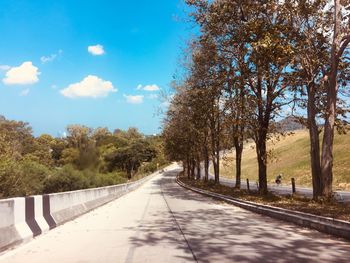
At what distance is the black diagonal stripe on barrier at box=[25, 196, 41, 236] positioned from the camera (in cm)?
1138

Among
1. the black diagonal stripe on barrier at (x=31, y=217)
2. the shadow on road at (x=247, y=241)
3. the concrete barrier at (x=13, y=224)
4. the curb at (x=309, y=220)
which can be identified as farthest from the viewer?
the black diagonal stripe on barrier at (x=31, y=217)

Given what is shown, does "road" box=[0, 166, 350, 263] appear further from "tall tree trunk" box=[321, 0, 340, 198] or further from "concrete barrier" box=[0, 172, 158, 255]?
"tall tree trunk" box=[321, 0, 340, 198]

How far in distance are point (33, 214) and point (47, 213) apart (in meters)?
1.48

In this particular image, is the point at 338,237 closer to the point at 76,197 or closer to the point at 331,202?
the point at 331,202

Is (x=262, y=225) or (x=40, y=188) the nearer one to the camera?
(x=262, y=225)

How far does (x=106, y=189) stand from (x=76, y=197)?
10.5 m

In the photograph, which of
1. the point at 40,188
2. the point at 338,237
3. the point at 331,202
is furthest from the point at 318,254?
the point at 40,188

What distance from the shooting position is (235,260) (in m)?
8.27

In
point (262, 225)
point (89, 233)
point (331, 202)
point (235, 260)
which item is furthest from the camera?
point (331, 202)

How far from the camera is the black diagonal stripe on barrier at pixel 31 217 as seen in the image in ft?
37.3

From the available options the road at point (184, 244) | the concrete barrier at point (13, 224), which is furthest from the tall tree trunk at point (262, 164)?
the concrete barrier at point (13, 224)

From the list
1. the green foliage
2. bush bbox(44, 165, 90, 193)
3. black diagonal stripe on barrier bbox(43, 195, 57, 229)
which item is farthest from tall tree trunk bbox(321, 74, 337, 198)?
bush bbox(44, 165, 90, 193)

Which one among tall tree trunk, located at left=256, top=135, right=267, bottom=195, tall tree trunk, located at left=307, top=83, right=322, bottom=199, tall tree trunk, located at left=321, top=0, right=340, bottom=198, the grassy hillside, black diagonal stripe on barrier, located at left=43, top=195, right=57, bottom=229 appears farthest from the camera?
the grassy hillside

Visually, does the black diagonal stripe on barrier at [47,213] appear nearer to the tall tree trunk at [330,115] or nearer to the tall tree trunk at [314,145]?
the tall tree trunk at [330,115]
